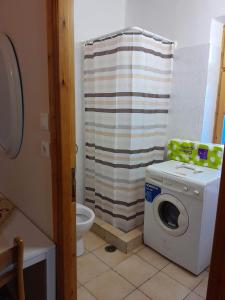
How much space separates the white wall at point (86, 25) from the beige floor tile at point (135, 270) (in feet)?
3.19

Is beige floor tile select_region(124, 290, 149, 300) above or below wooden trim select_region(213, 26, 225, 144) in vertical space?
below

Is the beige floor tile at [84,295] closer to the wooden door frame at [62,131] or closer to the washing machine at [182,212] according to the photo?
the wooden door frame at [62,131]

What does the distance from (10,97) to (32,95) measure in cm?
22

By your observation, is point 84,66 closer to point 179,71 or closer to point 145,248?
point 179,71

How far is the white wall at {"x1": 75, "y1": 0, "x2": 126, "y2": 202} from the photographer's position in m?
2.50

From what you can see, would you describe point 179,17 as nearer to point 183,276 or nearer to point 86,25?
point 86,25

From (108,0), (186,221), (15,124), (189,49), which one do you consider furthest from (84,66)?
(186,221)

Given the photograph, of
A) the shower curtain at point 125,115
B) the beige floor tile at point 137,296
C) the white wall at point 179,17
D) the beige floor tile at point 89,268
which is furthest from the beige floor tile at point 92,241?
the white wall at point 179,17

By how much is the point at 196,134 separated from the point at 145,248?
1.24 m

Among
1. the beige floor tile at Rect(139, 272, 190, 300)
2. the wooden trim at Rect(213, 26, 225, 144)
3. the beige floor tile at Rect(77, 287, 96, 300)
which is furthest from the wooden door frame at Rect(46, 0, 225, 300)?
the wooden trim at Rect(213, 26, 225, 144)

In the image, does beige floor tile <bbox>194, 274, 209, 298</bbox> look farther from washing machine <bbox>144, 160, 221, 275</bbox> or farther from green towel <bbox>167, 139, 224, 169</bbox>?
green towel <bbox>167, 139, 224, 169</bbox>

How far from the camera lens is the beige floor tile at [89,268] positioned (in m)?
1.95

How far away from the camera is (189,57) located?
2281 mm

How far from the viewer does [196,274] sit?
1961 millimetres
